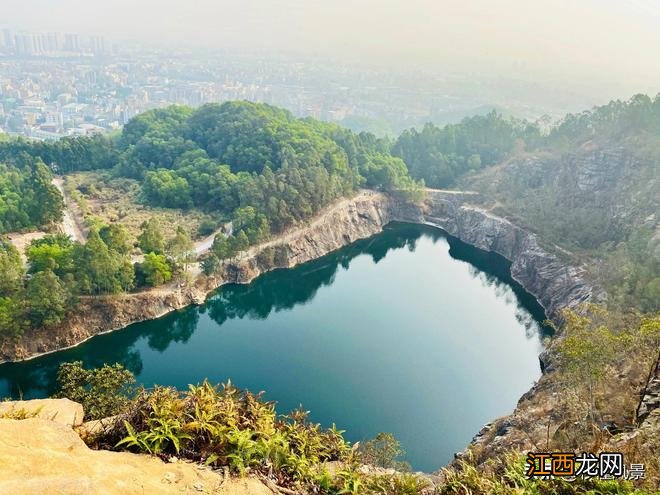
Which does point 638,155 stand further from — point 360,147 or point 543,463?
point 543,463

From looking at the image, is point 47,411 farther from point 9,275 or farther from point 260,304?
point 260,304

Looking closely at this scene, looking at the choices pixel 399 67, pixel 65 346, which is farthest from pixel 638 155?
pixel 399 67

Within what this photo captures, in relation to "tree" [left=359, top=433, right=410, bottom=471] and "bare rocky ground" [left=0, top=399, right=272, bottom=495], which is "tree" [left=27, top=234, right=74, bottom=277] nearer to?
"tree" [left=359, top=433, right=410, bottom=471]

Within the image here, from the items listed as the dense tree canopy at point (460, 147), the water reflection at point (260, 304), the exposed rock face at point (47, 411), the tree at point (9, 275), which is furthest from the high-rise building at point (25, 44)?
the exposed rock face at point (47, 411)

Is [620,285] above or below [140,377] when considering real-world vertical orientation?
above

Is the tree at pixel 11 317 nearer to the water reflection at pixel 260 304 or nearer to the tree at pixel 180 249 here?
the water reflection at pixel 260 304

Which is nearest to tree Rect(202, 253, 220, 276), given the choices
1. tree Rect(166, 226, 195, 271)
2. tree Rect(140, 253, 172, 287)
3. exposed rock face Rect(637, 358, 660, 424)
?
tree Rect(166, 226, 195, 271)
